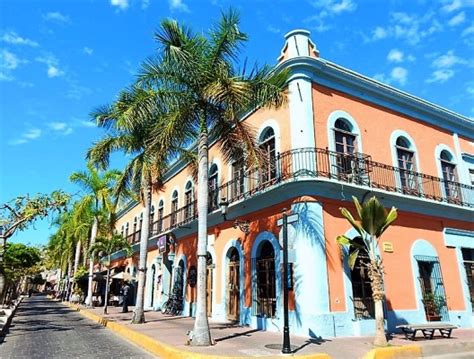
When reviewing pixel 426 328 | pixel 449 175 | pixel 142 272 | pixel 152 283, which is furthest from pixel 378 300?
pixel 152 283

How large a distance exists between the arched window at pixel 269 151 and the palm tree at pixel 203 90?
2.15 meters

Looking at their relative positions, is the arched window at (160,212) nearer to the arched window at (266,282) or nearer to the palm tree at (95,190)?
the palm tree at (95,190)

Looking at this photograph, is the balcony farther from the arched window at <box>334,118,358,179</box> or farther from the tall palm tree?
the tall palm tree

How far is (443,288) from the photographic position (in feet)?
44.2

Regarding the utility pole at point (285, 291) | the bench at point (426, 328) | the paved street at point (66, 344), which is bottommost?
the paved street at point (66, 344)

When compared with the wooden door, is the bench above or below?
below

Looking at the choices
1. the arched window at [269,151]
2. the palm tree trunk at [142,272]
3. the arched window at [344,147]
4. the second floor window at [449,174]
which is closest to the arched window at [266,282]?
the arched window at [269,151]

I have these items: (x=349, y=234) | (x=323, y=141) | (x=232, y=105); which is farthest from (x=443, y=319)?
(x=232, y=105)

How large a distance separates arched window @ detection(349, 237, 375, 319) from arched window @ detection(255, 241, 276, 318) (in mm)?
2558

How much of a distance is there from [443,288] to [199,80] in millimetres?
11235

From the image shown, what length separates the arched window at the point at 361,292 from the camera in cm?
1135

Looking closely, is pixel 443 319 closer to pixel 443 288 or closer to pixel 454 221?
pixel 443 288

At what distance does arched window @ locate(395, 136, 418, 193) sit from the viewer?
14352mm

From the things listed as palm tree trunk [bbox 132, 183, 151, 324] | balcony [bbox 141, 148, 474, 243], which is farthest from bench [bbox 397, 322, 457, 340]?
palm tree trunk [bbox 132, 183, 151, 324]
